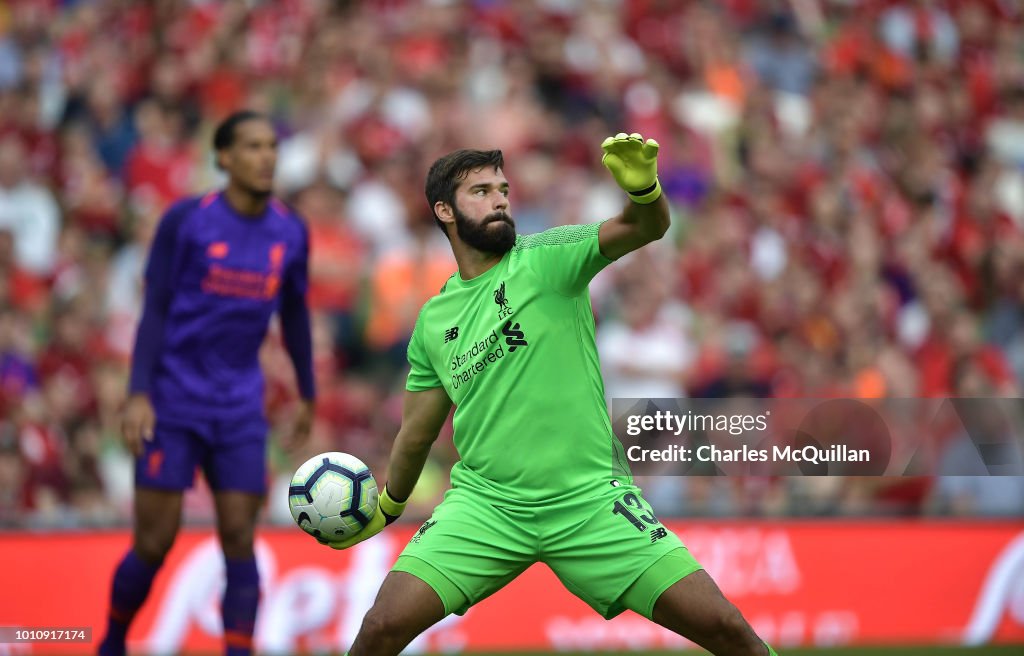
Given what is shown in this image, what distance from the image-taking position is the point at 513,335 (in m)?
5.48

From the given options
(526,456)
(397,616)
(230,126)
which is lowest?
(397,616)

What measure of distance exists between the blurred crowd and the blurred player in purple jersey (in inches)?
95.3

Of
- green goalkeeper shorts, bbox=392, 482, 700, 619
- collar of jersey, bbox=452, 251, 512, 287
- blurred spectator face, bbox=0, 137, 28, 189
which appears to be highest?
blurred spectator face, bbox=0, 137, 28, 189

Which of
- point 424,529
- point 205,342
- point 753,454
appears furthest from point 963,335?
point 424,529

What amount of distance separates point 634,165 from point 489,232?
0.86 meters

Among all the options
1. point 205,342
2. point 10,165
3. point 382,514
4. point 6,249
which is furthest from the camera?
point 10,165

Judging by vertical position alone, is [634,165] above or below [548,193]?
below

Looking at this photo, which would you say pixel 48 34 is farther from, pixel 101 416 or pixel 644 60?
pixel 644 60

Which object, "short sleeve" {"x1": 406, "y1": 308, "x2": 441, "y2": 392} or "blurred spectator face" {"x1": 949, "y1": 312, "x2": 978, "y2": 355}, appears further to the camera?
"blurred spectator face" {"x1": 949, "y1": 312, "x2": 978, "y2": 355}

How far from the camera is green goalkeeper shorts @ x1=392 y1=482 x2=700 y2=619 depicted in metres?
5.30

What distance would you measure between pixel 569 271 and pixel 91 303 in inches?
276

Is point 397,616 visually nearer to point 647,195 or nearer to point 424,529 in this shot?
point 424,529

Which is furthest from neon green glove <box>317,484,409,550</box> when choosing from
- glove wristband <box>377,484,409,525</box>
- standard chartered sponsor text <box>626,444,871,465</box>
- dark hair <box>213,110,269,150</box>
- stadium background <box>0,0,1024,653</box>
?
stadium background <box>0,0,1024,653</box>

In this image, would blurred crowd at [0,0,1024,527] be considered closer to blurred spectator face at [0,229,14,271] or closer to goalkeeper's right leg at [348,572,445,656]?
blurred spectator face at [0,229,14,271]
